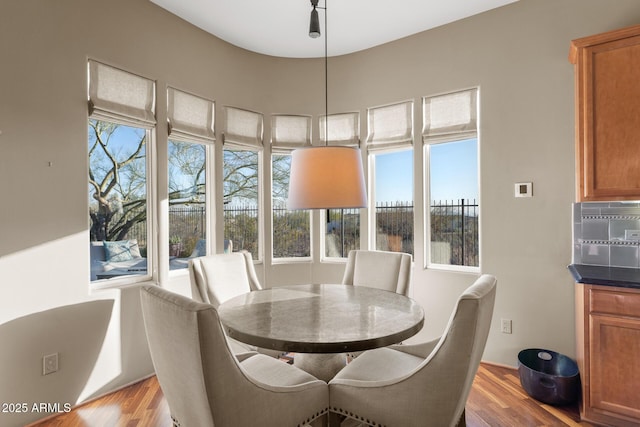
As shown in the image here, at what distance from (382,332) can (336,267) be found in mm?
2316

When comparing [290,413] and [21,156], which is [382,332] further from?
[21,156]

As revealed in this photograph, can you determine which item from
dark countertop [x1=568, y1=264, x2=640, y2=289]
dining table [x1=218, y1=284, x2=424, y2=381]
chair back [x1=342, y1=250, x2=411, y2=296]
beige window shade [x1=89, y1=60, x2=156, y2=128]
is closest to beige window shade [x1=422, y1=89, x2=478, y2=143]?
chair back [x1=342, y1=250, x2=411, y2=296]

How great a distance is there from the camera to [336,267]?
3.92m

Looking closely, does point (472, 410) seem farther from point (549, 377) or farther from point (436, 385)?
point (436, 385)

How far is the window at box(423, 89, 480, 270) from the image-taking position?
321cm

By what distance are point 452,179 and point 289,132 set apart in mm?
1848

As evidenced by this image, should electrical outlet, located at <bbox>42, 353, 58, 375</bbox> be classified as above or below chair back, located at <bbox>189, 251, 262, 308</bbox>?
below

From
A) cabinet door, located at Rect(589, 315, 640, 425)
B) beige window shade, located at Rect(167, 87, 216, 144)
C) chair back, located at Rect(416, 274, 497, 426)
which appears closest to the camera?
chair back, located at Rect(416, 274, 497, 426)

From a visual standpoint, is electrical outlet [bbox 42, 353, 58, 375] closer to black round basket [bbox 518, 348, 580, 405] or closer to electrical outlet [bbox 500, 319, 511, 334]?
black round basket [bbox 518, 348, 580, 405]

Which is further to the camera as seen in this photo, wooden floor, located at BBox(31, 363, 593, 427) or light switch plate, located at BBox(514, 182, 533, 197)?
light switch plate, located at BBox(514, 182, 533, 197)

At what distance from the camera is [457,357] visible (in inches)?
54.5

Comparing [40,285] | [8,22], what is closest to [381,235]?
[40,285]

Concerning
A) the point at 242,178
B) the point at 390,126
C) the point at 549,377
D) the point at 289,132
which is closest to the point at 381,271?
the point at 549,377

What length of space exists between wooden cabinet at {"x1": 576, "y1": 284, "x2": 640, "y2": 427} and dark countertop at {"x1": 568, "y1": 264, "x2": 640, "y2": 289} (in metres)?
0.04
